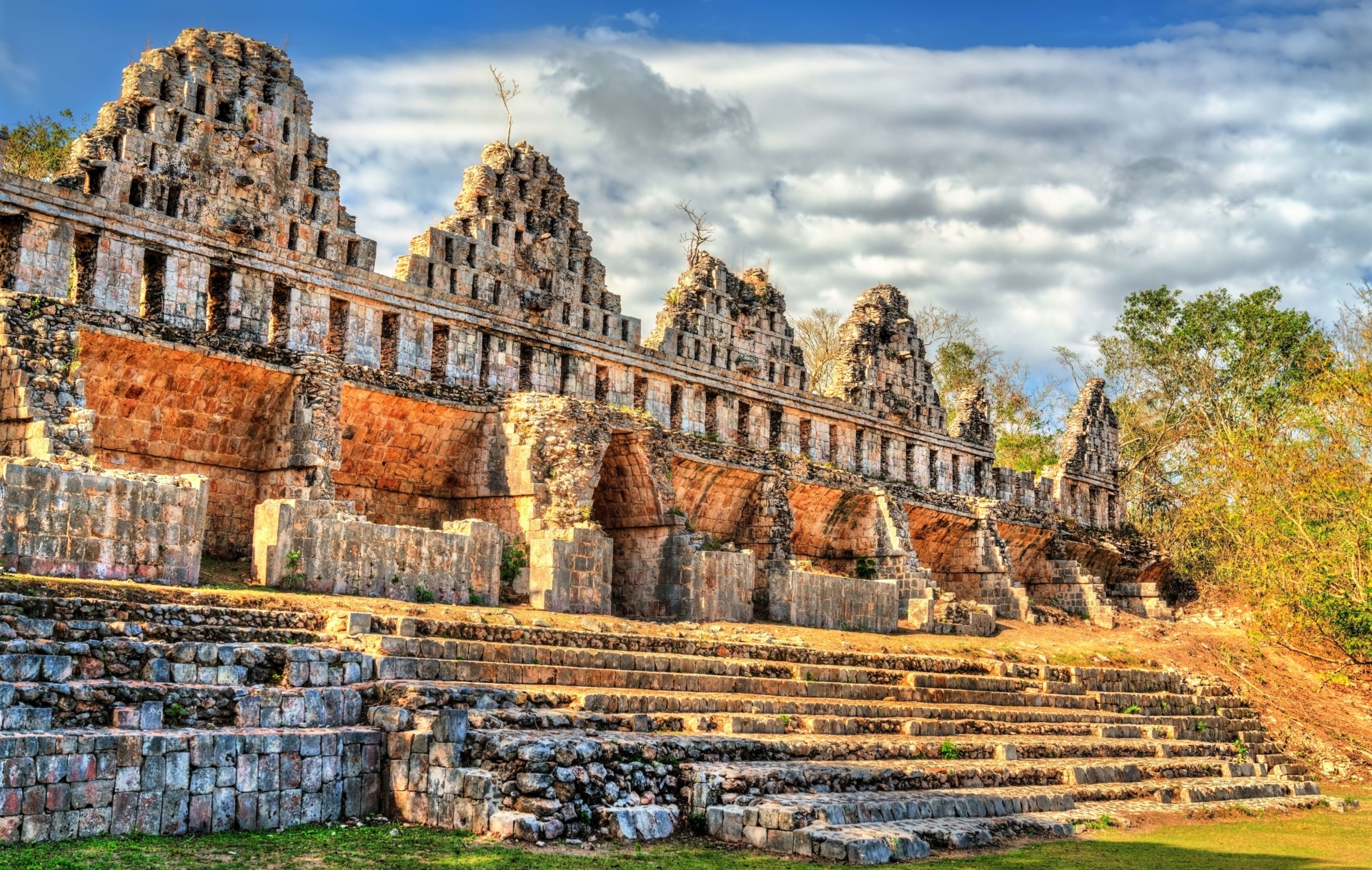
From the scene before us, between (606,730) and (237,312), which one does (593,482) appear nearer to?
(237,312)

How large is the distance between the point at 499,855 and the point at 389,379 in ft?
46.3

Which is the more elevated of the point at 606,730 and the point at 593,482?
the point at 593,482

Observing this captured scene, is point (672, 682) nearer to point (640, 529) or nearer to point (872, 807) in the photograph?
point (872, 807)

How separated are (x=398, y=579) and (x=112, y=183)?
8.06 meters

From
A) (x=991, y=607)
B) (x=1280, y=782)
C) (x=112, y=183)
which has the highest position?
(x=112, y=183)

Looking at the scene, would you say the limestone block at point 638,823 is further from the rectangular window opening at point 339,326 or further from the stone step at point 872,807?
the rectangular window opening at point 339,326

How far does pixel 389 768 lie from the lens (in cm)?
1216

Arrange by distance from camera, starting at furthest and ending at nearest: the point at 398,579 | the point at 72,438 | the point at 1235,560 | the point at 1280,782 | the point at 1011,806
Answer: the point at 1235,560 → the point at 1280,782 → the point at 398,579 → the point at 72,438 → the point at 1011,806

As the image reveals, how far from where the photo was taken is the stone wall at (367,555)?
18125 millimetres

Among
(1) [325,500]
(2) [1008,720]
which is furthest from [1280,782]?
(1) [325,500]

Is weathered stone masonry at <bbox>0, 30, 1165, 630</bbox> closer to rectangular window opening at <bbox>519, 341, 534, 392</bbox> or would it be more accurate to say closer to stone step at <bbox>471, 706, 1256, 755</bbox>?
rectangular window opening at <bbox>519, 341, 534, 392</bbox>

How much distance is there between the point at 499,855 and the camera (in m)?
10.4

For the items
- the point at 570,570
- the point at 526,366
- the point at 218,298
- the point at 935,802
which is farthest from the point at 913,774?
the point at 526,366

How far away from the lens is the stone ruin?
38.4 feet
